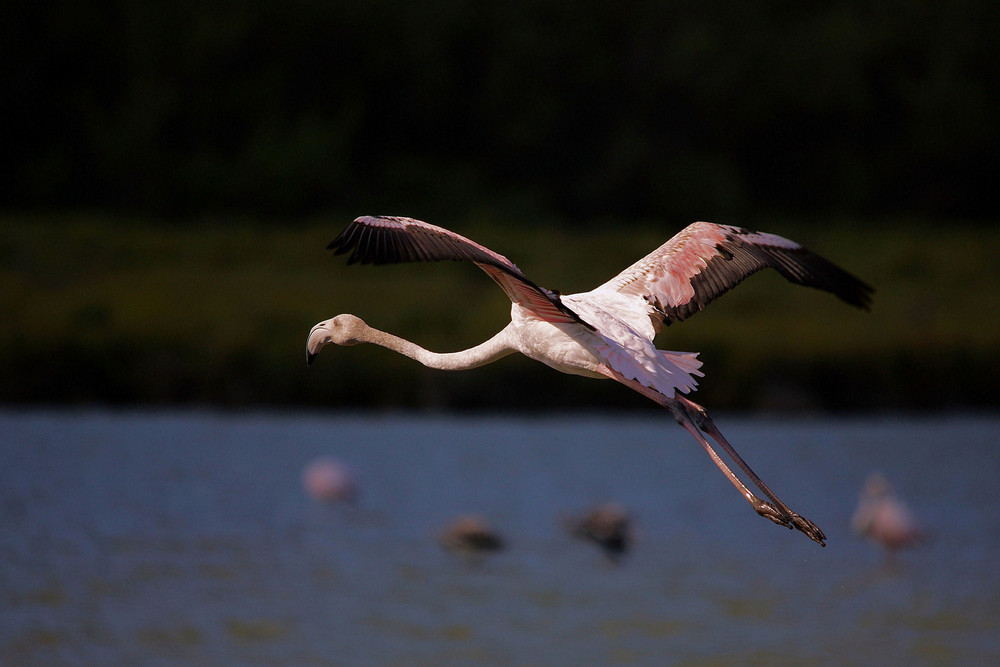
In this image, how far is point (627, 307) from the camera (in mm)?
7402

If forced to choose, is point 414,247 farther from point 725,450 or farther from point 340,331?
point 725,450

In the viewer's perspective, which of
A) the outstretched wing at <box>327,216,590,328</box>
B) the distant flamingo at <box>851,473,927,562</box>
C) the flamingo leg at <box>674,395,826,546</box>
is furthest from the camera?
the distant flamingo at <box>851,473,927,562</box>

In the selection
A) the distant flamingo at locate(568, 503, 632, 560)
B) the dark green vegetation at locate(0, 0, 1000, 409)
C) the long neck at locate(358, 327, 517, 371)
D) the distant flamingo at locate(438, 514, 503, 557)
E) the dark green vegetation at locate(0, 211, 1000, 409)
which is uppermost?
the dark green vegetation at locate(0, 0, 1000, 409)

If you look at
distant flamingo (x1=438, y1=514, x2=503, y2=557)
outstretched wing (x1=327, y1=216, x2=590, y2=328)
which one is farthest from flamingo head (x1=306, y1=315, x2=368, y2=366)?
distant flamingo (x1=438, y1=514, x2=503, y2=557)

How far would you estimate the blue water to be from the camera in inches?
473

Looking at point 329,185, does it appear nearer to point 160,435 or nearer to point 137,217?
point 137,217

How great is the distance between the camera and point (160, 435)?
18594 mm

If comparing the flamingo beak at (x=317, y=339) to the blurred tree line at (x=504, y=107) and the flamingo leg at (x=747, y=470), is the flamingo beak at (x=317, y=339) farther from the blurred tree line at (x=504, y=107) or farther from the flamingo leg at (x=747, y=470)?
the blurred tree line at (x=504, y=107)

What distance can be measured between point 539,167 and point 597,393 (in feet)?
52.9

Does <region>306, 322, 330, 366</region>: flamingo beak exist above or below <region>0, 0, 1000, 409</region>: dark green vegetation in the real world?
below

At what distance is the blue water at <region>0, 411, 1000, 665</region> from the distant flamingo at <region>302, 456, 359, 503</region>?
0.36m

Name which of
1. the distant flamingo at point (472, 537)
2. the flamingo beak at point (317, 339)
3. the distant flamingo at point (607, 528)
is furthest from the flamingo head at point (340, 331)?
the distant flamingo at point (607, 528)

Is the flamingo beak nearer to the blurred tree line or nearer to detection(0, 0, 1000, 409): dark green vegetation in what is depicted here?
detection(0, 0, 1000, 409): dark green vegetation

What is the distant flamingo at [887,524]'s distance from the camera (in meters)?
14.7
